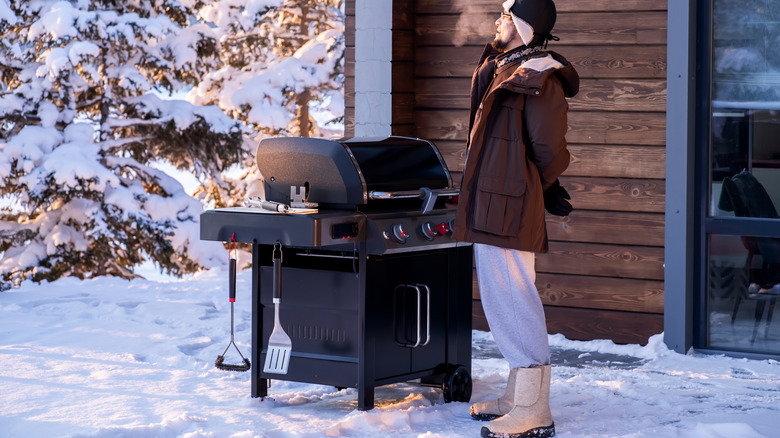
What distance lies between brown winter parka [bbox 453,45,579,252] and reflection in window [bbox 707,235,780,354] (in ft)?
6.42

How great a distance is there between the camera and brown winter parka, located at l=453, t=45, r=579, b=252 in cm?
359

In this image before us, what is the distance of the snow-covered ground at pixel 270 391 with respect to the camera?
3.78 m

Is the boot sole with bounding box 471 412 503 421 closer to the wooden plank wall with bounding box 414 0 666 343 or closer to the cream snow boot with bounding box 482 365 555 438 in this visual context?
the cream snow boot with bounding box 482 365 555 438

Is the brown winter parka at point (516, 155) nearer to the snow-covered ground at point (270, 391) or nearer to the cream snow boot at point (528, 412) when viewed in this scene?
the cream snow boot at point (528, 412)

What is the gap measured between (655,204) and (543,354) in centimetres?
195

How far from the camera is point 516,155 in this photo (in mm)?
3609

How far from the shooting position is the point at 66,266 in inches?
449

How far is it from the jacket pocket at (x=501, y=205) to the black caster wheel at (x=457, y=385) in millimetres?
850

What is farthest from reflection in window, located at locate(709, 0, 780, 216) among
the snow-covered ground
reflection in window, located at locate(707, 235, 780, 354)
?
the snow-covered ground

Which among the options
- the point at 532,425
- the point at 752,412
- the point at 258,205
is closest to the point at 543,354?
the point at 532,425

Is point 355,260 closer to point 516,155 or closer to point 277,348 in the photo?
point 277,348

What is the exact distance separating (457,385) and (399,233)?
2.40ft

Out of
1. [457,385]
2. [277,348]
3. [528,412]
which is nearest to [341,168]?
[277,348]

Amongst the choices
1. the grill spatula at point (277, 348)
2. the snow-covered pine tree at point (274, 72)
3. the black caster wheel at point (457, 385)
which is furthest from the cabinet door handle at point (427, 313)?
the snow-covered pine tree at point (274, 72)
